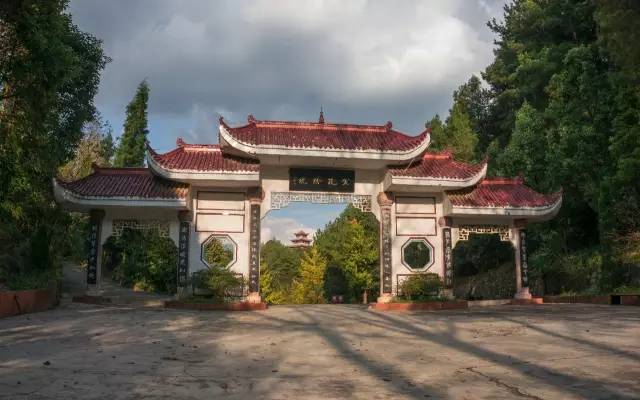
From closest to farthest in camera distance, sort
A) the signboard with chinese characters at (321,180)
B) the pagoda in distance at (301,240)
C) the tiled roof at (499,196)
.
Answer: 1. the signboard with chinese characters at (321,180)
2. the tiled roof at (499,196)
3. the pagoda in distance at (301,240)

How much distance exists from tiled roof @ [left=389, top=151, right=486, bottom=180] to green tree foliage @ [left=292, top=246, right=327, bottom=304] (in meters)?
22.7

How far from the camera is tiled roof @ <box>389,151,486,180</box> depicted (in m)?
14.7

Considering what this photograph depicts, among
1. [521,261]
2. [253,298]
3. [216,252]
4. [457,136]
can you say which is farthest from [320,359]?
[457,136]

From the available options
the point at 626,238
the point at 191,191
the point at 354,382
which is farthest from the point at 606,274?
the point at 354,382

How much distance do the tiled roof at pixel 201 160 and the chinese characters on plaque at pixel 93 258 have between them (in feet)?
9.01

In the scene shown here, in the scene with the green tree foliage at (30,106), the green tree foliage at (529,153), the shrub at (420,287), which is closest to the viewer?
the green tree foliage at (30,106)

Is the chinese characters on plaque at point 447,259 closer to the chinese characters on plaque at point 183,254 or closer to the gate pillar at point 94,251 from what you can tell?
the chinese characters on plaque at point 183,254

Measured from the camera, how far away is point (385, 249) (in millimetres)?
14883

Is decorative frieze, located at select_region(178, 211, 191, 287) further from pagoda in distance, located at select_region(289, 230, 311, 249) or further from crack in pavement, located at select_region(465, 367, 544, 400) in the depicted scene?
pagoda in distance, located at select_region(289, 230, 311, 249)

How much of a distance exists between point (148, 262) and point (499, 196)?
1808 cm

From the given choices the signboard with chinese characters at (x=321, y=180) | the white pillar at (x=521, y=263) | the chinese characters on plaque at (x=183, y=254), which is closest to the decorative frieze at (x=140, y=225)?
the chinese characters on plaque at (x=183, y=254)

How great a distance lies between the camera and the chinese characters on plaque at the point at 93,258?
47.6 feet

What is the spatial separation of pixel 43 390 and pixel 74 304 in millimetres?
10702

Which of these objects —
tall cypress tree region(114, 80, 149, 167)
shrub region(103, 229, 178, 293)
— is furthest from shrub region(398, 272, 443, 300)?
tall cypress tree region(114, 80, 149, 167)
